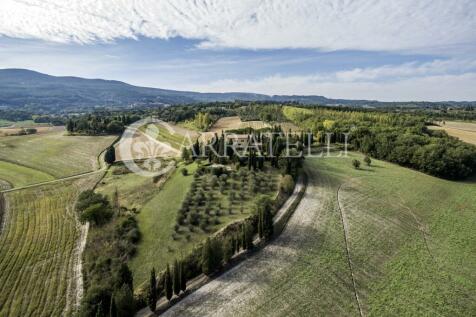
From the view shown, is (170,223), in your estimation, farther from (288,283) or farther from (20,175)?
(20,175)

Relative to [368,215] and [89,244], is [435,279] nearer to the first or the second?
[368,215]

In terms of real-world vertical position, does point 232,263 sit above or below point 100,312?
below

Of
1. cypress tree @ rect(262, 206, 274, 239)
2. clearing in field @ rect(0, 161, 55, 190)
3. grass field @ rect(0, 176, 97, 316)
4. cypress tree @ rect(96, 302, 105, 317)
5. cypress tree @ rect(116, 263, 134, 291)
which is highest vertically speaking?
cypress tree @ rect(262, 206, 274, 239)

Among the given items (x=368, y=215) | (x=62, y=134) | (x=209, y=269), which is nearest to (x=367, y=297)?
(x=209, y=269)

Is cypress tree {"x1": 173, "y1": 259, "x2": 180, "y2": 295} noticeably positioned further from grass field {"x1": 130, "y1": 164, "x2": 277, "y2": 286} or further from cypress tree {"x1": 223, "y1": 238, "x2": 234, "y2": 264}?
cypress tree {"x1": 223, "y1": 238, "x2": 234, "y2": 264}

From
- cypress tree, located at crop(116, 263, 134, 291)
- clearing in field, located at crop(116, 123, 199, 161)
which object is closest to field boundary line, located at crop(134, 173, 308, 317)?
cypress tree, located at crop(116, 263, 134, 291)

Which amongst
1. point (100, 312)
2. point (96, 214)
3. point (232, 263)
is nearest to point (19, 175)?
point (96, 214)
